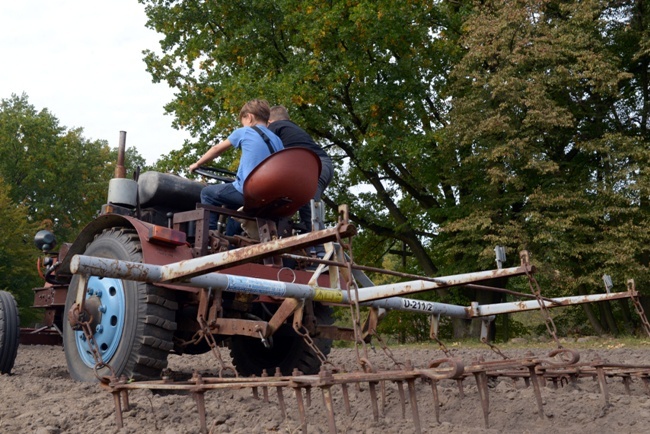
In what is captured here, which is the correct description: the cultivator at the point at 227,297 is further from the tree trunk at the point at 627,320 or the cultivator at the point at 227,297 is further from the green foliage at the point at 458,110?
the tree trunk at the point at 627,320

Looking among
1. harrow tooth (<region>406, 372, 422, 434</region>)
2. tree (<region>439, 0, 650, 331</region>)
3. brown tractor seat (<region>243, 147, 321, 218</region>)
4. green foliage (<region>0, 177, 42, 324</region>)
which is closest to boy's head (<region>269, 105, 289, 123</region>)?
brown tractor seat (<region>243, 147, 321, 218</region>)

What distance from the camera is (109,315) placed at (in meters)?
4.95

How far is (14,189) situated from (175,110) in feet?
61.7

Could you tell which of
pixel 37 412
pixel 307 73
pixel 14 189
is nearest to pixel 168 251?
pixel 37 412

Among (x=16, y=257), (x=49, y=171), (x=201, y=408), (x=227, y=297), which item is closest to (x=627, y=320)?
(x=227, y=297)

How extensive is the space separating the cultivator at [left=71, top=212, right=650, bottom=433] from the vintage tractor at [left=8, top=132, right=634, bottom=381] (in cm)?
1

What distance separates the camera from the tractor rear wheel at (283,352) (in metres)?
5.95

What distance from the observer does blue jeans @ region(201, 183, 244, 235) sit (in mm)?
5301

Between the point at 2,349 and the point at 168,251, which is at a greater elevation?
the point at 168,251

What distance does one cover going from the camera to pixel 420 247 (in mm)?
20672

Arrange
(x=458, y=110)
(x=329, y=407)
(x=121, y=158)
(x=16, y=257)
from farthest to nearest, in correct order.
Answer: (x=16, y=257), (x=458, y=110), (x=121, y=158), (x=329, y=407)

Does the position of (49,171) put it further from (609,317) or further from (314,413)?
(314,413)

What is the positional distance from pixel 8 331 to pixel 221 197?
2.05 m

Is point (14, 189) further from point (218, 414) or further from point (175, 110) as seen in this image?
point (218, 414)
